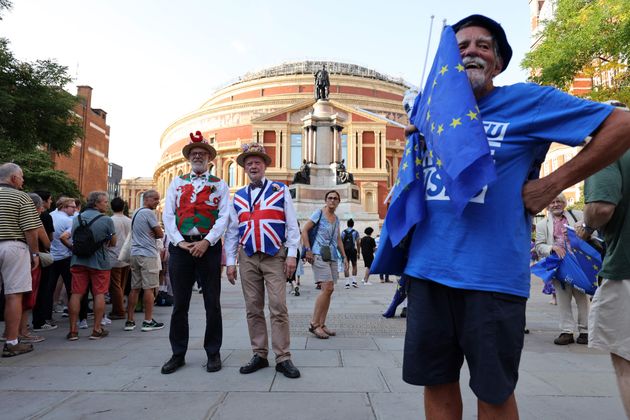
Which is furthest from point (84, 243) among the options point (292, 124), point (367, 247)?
point (292, 124)

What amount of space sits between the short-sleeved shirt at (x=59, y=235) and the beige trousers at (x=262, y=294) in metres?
3.77

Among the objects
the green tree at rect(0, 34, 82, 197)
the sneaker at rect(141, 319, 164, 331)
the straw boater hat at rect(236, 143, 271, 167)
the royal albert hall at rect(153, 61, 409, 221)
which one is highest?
the royal albert hall at rect(153, 61, 409, 221)

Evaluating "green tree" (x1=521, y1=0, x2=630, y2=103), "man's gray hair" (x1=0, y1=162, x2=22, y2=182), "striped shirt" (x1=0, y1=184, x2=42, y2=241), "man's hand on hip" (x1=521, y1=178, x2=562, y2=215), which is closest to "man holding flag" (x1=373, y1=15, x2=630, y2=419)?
"man's hand on hip" (x1=521, y1=178, x2=562, y2=215)

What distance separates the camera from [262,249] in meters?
4.20

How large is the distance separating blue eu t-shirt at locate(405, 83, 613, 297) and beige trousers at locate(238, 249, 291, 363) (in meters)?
2.57

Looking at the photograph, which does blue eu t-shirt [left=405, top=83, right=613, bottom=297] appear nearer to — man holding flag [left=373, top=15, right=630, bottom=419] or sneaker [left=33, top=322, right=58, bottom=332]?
man holding flag [left=373, top=15, right=630, bottom=419]

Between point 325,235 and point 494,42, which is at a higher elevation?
point 494,42

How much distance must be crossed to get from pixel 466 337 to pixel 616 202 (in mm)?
1426

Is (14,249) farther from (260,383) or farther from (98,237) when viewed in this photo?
(260,383)

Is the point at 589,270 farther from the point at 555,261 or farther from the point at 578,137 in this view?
the point at 578,137

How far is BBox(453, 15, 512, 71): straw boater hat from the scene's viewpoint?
1.90m

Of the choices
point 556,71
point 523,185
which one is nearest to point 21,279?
point 523,185

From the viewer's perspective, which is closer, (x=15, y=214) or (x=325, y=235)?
(x=15, y=214)

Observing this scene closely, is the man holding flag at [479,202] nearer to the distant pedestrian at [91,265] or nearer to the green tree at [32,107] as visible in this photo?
the distant pedestrian at [91,265]
